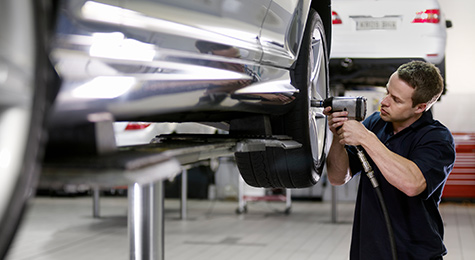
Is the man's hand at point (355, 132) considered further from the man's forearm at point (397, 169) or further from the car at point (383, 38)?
the car at point (383, 38)

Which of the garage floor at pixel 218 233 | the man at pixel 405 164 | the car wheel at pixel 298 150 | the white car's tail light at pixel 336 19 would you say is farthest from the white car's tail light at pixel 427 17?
the man at pixel 405 164

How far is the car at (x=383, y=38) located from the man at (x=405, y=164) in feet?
9.89

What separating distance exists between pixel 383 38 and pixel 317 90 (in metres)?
2.88

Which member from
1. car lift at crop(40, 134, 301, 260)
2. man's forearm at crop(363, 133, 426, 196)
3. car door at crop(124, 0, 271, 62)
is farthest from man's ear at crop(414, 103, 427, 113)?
car door at crop(124, 0, 271, 62)

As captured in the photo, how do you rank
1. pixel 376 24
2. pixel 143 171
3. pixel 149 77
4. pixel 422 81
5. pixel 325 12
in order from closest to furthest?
pixel 143 171 < pixel 149 77 < pixel 422 81 < pixel 325 12 < pixel 376 24

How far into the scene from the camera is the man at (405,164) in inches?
86.3

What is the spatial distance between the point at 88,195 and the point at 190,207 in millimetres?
2612

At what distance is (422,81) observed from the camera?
2273mm

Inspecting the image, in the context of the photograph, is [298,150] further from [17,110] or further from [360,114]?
[17,110]

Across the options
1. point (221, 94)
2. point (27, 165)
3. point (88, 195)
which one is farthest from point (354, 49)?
point (88, 195)

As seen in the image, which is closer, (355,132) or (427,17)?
(355,132)

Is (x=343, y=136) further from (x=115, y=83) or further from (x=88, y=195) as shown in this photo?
(x=88, y=195)

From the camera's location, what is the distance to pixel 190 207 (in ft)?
30.2

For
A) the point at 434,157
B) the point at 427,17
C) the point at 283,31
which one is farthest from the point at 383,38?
the point at 283,31
